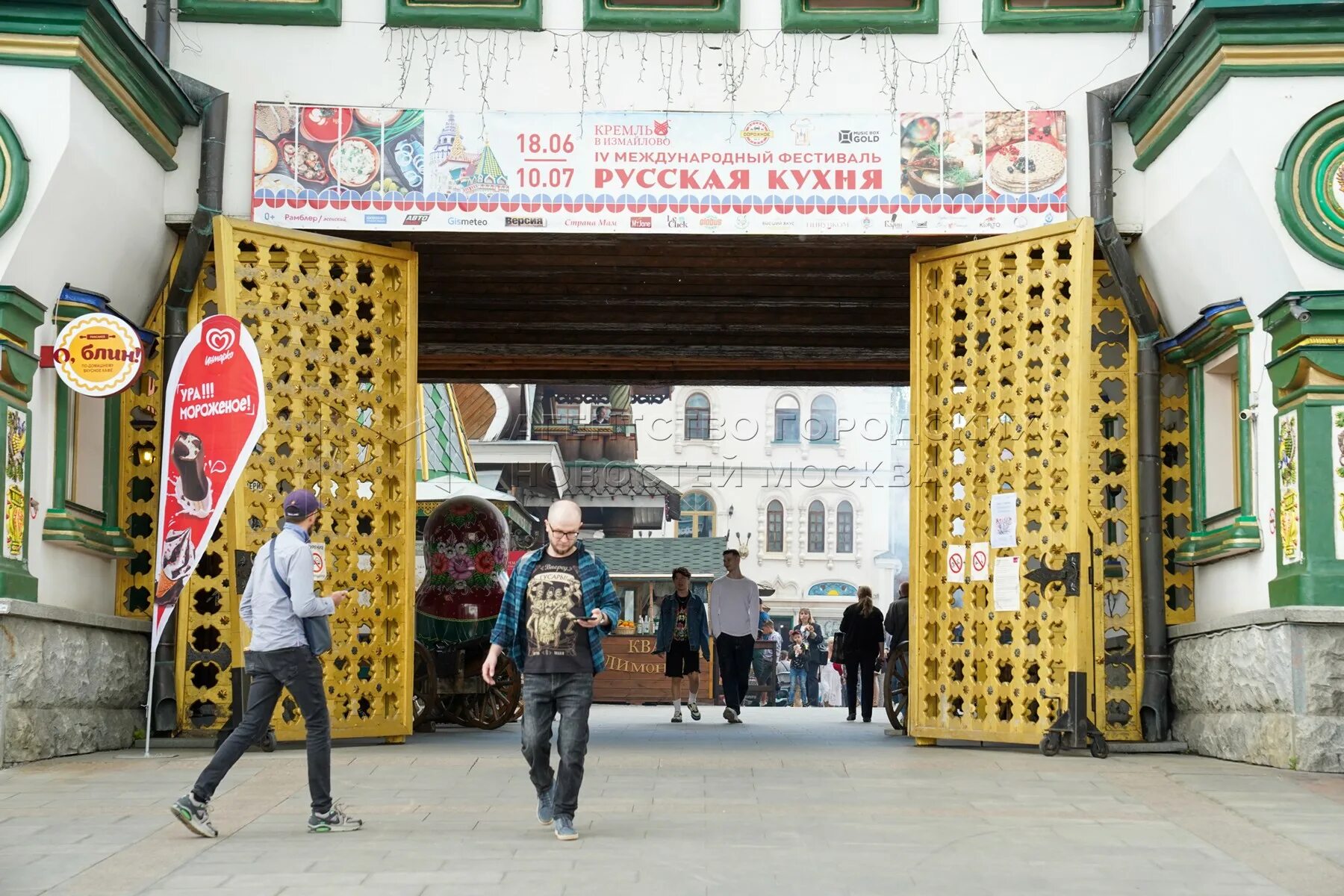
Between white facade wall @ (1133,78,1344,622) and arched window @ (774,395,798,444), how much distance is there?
47.4 meters

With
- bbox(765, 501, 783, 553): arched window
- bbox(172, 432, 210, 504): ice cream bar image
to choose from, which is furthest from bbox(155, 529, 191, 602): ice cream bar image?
bbox(765, 501, 783, 553): arched window

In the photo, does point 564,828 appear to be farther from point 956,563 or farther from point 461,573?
point 461,573

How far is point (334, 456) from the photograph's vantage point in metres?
13.5

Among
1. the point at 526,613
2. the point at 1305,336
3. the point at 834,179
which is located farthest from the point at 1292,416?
the point at 526,613

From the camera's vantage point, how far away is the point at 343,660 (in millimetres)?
13328

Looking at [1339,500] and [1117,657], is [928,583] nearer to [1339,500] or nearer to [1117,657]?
[1117,657]

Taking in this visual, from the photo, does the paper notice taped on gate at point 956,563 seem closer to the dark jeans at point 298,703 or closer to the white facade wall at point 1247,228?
the white facade wall at point 1247,228

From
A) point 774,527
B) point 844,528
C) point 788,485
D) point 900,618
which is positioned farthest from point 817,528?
point 900,618

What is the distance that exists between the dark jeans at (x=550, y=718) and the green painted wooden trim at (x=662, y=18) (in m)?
6.83

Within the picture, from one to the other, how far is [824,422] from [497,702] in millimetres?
44404

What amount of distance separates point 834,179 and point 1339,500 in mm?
4528

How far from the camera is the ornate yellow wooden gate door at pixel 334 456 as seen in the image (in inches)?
514

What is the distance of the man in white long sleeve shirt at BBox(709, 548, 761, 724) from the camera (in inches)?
724

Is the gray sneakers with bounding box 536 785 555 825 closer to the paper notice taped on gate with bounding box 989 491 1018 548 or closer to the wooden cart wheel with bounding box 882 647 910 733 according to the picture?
the paper notice taped on gate with bounding box 989 491 1018 548
